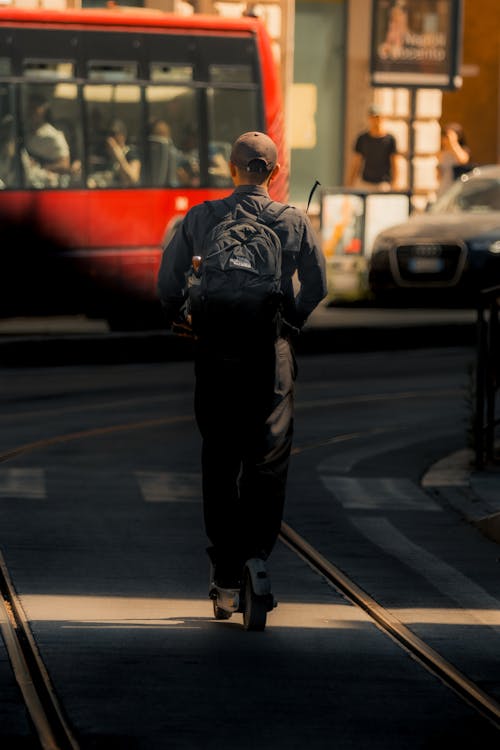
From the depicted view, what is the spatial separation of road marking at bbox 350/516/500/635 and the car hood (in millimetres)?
12916

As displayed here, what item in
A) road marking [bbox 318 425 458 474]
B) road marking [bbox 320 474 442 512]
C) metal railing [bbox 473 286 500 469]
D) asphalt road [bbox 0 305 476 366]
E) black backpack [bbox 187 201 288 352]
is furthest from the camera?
asphalt road [bbox 0 305 476 366]

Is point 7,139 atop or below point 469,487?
atop

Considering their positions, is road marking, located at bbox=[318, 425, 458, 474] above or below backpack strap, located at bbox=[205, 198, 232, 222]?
below

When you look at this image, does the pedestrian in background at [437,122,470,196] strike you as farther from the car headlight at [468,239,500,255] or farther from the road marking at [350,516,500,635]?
the road marking at [350,516,500,635]

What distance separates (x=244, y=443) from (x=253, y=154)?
989 millimetres

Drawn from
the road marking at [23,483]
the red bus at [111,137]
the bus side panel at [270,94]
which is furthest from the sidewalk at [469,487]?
the bus side panel at [270,94]

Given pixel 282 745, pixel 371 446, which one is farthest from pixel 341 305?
pixel 282 745

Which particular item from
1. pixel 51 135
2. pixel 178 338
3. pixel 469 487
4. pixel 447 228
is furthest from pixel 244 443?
pixel 447 228

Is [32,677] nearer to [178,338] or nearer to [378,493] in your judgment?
[378,493]

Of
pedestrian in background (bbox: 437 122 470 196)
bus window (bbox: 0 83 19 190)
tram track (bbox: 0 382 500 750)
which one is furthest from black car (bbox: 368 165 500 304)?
tram track (bbox: 0 382 500 750)

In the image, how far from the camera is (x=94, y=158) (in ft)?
74.4

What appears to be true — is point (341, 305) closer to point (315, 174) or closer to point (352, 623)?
point (315, 174)

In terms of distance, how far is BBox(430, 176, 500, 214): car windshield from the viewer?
24.8 meters

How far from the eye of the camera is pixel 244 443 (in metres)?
7.91
